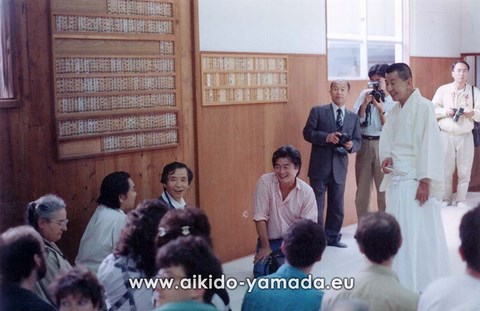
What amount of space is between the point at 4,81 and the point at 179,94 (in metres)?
1.34

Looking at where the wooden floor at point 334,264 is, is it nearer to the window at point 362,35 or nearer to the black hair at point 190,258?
the window at point 362,35

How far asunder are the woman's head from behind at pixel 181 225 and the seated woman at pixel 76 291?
17.9 inches

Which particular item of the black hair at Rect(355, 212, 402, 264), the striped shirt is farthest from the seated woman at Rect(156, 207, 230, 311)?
the striped shirt

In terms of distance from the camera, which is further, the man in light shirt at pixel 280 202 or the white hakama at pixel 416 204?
the man in light shirt at pixel 280 202

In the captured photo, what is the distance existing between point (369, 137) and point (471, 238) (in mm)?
3700

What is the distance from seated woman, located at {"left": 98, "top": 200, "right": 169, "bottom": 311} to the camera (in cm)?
273

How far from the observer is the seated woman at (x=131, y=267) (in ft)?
8.97

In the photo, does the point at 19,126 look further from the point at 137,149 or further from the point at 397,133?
the point at 397,133

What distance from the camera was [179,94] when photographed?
15.9 feet

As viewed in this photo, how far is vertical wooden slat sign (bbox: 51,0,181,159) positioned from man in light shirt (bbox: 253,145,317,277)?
794 mm

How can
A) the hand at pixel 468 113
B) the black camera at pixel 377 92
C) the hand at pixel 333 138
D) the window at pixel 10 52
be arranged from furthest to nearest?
the hand at pixel 468 113 < the black camera at pixel 377 92 < the hand at pixel 333 138 < the window at pixel 10 52

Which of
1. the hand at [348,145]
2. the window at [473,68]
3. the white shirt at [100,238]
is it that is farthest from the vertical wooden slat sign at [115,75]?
the window at [473,68]

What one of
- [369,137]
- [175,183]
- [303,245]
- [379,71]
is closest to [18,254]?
[303,245]

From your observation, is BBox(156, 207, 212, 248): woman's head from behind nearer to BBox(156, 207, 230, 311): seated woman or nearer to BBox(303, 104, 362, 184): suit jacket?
BBox(156, 207, 230, 311): seated woman
